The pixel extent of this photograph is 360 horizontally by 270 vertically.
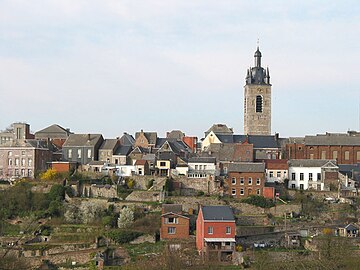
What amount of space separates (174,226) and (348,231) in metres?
11.9

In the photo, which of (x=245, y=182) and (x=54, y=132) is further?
(x=54, y=132)

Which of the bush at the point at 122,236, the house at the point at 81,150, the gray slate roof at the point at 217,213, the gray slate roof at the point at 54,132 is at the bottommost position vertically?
the bush at the point at 122,236

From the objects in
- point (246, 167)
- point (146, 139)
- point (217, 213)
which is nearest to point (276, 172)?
point (246, 167)

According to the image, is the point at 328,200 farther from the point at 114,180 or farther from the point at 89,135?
the point at 89,135

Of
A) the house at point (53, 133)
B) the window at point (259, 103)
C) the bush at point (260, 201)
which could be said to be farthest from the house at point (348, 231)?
the window at point (259, 103)

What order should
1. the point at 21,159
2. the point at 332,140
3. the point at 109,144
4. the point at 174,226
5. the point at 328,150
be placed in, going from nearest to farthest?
the point at 174,226 < the point at 21,159 < the point at 109,144 < the point at 328,150 < the point at 332,140

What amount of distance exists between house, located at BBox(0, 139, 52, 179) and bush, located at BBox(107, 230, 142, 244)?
592 inches

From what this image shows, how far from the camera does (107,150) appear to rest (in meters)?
65.0

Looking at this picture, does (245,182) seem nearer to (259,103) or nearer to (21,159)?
(21,159)

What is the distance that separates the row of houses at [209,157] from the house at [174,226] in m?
7.07

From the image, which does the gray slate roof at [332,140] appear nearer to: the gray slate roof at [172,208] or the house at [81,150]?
the house at [81,150]

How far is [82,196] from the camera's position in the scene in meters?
54.2

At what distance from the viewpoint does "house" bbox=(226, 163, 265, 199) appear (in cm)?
5447

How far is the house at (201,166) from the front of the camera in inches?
2260
